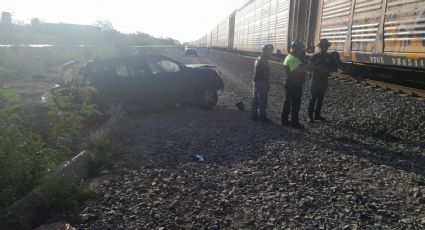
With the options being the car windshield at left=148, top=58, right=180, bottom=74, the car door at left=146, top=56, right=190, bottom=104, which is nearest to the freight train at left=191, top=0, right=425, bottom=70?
the car door at left=146, top=56, right=190, bottom=104

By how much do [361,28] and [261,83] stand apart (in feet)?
14.8

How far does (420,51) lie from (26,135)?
8179 mm

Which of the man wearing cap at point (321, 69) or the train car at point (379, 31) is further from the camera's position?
the man wearing cap at point (321, 69)

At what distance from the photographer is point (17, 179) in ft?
15.5

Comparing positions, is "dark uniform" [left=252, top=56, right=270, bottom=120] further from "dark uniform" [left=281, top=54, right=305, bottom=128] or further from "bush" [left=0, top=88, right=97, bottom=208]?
"bush" [left=0, top=88, right=97, bottom=208]

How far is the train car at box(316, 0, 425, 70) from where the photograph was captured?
29.3 ft

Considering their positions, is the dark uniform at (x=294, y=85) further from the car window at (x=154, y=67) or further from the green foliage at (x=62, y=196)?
the green foliage at (x=62, y=196)

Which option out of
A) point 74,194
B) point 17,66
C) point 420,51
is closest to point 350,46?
point 420,51

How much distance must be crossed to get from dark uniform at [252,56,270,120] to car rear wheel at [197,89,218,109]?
211 centimetres

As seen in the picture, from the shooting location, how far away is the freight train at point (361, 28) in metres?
9.09

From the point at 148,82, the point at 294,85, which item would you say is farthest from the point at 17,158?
the point at 148,82

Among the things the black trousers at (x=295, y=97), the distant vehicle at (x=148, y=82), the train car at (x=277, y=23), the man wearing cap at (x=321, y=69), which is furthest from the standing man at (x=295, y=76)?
the train car at (x=277, y=23)

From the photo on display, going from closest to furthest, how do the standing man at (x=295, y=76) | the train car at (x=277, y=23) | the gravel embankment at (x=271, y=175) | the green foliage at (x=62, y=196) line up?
1. the gravel embankment at (x=271, y=175)
2. the green foliage at (x=62, y=196)
3. the standing man at (x=295, y=76)
4. the train car at (x=277, y=23)

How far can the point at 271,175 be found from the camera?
5832mm
